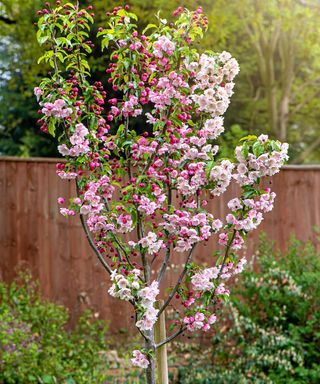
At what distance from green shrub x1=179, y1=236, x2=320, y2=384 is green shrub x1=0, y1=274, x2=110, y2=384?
71 cm

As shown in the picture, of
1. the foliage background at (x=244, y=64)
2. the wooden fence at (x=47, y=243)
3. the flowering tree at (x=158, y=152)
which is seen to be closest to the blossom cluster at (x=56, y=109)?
the flowering tree at (x=158, y=152)

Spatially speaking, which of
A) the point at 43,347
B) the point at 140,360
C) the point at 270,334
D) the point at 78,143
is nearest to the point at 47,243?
the point at 43,347

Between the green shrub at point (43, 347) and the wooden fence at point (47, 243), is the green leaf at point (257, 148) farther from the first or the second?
the wooden fence at point (47, 243)

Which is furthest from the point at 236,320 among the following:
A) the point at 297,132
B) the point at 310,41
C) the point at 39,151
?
the point at 297,132

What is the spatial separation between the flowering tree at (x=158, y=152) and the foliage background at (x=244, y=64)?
17.5 ft

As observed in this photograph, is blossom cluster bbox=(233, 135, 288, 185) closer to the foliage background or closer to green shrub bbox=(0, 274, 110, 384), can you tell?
green shrub bbox=(0, 274, 110, 384)

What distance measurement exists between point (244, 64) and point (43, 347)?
6765 millimetres

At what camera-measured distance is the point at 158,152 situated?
2.95 meters

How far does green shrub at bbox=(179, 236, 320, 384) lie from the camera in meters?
4.97

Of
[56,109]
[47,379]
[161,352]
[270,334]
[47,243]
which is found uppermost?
[56,109]

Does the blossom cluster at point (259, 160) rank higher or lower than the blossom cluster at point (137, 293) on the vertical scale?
higher

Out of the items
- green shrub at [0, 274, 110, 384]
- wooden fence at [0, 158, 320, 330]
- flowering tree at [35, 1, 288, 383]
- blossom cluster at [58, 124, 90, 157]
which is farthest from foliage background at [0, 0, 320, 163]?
blossom cluster at [58, 124, 90, 157]

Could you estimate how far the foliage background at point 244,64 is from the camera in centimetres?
893

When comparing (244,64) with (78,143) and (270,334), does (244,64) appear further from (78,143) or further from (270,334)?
(78,143)
